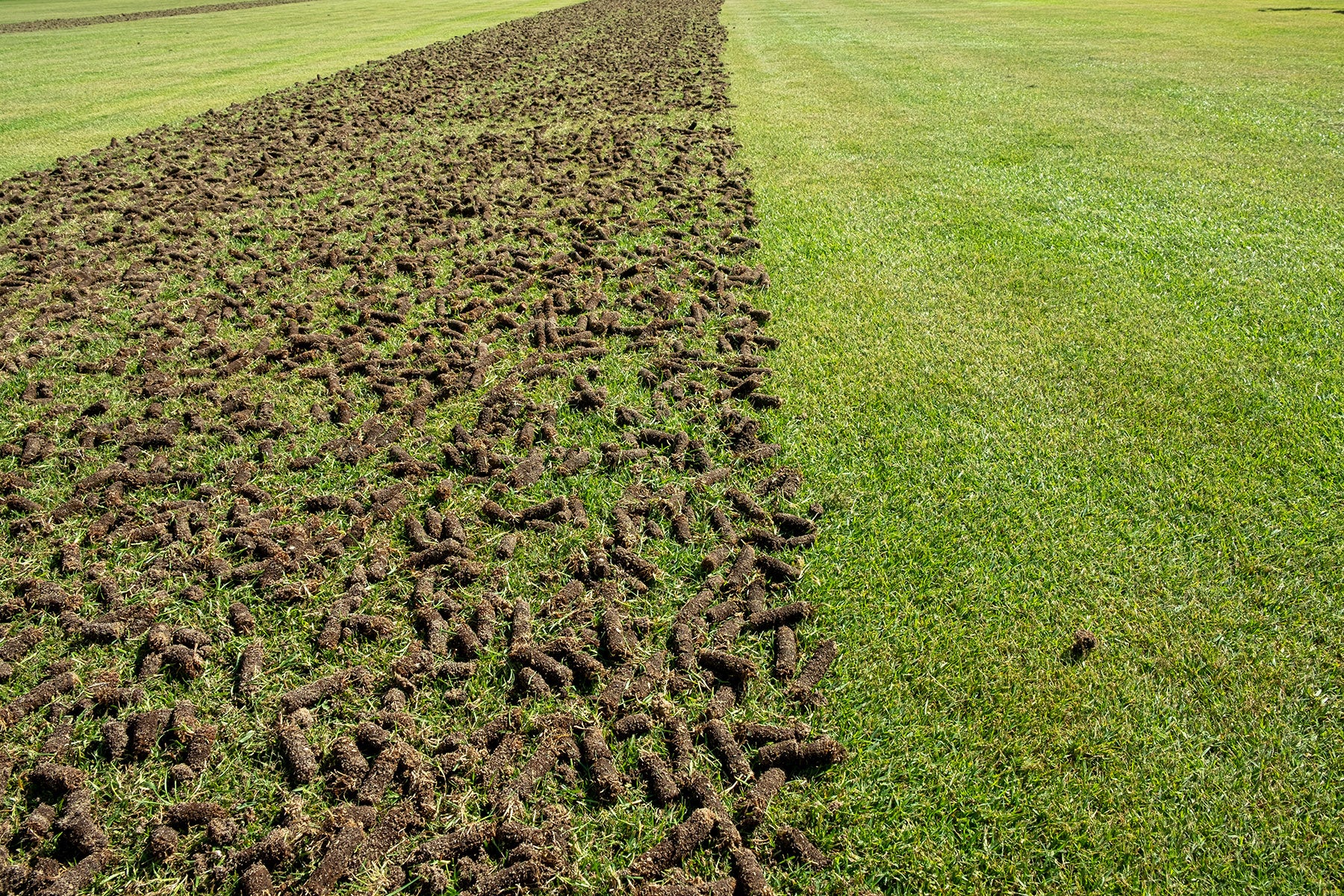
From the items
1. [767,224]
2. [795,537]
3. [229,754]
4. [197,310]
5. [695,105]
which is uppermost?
[695,105]

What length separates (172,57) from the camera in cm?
2097

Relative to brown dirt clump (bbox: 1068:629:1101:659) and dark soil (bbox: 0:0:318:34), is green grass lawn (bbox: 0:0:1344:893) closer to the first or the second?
brown dirt clump (bbox: 1068:629:1101:659)

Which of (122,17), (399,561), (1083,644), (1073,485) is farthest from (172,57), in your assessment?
(1083,644)

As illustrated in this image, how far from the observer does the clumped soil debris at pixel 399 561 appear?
2.81m

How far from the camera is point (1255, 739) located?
119 inches

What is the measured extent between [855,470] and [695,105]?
11.6m

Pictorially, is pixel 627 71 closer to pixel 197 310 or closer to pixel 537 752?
pixel 197 310

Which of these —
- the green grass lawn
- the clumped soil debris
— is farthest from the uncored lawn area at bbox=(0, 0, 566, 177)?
the clumped soil debris

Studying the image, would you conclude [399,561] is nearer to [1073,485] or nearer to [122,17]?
[1073,485]

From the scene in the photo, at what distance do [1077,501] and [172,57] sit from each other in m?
25.9

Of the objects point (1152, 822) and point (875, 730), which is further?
point (875, 730)

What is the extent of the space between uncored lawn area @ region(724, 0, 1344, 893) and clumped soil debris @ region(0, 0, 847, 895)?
17.3 inches

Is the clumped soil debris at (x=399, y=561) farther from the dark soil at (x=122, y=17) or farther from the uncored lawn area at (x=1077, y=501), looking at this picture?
the dark soil at (x=122, y=17)

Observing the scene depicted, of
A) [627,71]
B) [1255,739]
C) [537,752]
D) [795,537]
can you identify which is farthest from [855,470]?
[627,71]
